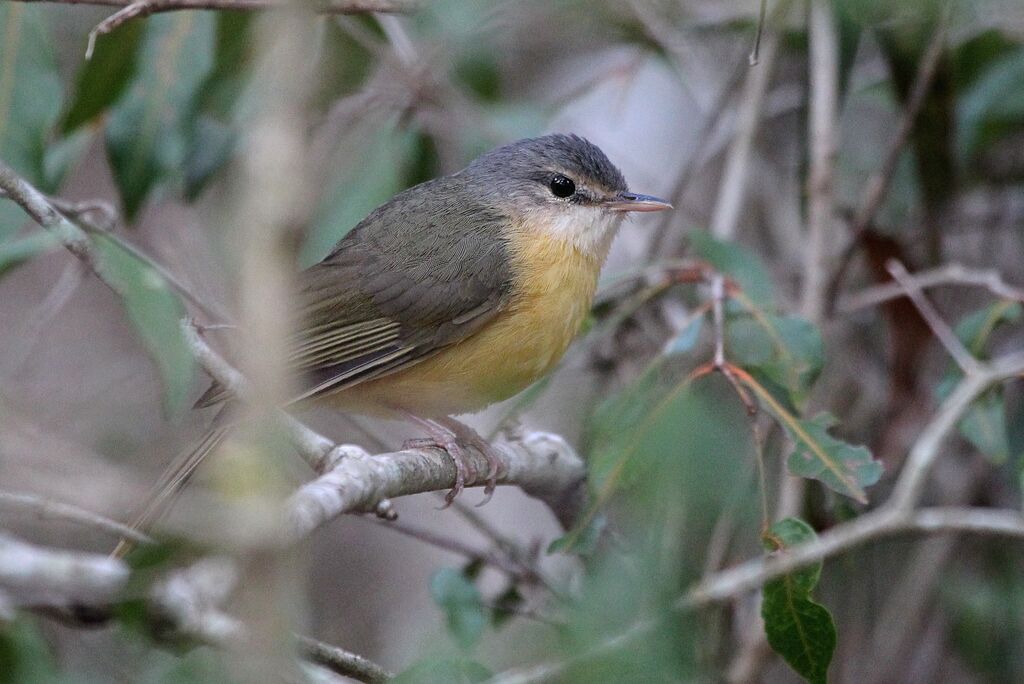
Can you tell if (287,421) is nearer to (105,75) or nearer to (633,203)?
(105,75)

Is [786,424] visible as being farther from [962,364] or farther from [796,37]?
[796,37]

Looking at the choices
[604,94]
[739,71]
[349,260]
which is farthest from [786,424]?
[604,94]

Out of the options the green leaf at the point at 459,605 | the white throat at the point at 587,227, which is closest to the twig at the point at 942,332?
the white throat at the point at 587,227

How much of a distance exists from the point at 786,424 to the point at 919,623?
2141 mm

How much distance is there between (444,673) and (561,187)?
2.56m

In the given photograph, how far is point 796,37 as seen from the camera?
5629mm

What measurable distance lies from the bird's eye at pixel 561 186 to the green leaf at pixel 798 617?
84.6 inches

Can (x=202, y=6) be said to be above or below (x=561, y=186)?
above

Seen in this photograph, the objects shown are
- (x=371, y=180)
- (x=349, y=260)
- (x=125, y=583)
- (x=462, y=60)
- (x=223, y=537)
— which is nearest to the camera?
(x=223, y=537)

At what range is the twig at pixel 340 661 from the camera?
2543 millimetres

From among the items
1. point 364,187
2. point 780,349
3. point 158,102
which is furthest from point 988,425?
point 158,102

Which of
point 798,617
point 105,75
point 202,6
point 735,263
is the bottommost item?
point 798,617

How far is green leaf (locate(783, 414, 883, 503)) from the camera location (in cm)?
330

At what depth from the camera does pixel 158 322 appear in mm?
2768
